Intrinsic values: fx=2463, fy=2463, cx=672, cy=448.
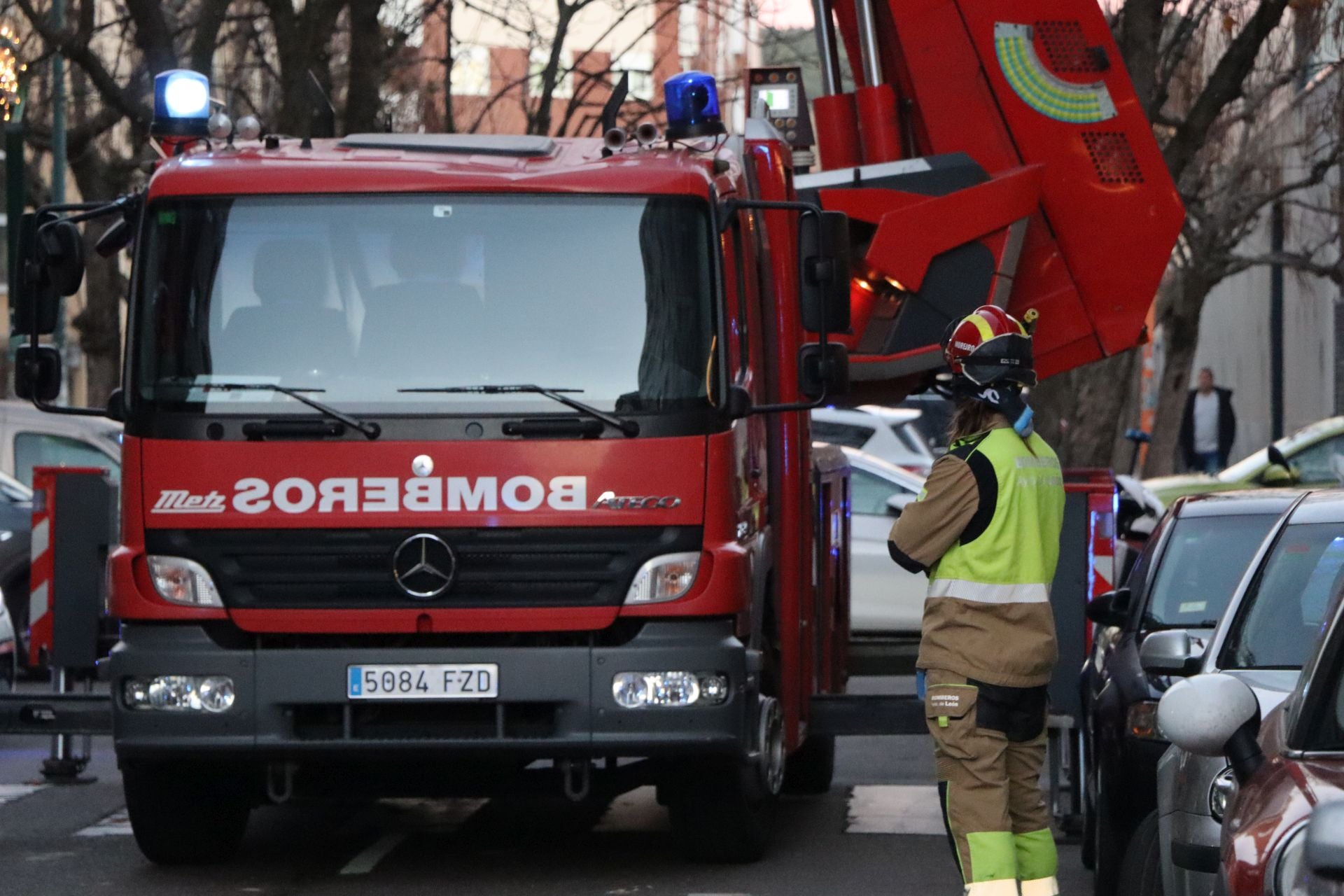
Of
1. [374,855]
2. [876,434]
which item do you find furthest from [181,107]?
[876,434]

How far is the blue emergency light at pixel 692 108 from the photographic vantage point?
29.7ft

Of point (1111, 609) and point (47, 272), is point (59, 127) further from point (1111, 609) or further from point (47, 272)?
point (1111, 609)

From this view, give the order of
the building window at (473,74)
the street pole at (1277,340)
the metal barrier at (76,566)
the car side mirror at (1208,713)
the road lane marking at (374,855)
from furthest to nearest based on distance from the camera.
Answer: the street pole at (1277,340)
the building window at (473,74)
the metal barrier at (76,566)
the road lane marking at (374,855)
the car side mirror at (1208,713)

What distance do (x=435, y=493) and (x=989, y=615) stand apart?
2.22 m

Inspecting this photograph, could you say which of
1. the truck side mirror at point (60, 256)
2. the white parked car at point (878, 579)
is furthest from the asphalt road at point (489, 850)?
the white parked car at point (878, 579)

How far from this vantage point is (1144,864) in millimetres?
6824

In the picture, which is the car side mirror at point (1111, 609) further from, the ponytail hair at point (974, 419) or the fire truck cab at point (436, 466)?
the ponytail hair at point (974, 419)

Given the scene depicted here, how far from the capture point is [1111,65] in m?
11.1

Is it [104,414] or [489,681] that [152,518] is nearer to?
[104,414]

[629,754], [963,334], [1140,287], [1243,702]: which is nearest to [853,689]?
[1140,287]

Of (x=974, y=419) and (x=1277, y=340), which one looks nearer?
(x=974, y=419)

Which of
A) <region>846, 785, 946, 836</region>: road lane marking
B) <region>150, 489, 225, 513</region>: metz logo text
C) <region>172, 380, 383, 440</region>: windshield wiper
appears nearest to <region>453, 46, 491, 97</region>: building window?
<region>846, 785, 946, 836</region>: road lane marking

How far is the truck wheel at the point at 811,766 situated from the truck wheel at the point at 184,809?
2.72 meters

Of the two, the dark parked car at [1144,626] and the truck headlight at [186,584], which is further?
the truck headlight at [186,584]
